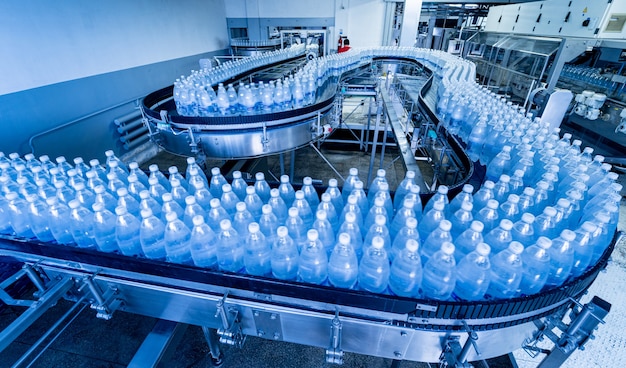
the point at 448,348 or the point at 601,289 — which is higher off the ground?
the point at 448,348

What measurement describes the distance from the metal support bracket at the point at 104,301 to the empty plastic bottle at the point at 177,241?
265 mm

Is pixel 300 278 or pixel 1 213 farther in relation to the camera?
pixel 1 213

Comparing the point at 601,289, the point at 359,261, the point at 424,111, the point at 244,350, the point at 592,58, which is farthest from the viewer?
the point at 592,58

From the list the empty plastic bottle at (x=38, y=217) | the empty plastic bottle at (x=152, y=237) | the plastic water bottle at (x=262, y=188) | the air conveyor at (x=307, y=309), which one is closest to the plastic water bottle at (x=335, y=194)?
the plastic water bottle at (x=262, y=188)

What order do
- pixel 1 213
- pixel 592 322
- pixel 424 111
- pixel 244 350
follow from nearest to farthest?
pixel 592 322 → pixel 1 213 → pixel 244 350 → pixel 424 111

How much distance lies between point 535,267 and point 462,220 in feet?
0.72

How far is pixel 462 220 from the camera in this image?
0.92 meters

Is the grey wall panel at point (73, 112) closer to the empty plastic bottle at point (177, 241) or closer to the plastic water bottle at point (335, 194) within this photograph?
the empty plastic bottle at point (177, 241)

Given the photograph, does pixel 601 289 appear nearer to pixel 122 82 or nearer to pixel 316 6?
pixel 122 82

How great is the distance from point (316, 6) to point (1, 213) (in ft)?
26.3

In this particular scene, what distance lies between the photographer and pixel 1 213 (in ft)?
3.47

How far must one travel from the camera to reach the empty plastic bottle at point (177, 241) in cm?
88

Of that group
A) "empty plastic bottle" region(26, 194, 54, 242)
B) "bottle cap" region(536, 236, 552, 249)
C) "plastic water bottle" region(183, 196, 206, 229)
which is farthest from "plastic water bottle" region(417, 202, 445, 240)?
"empty plastic bottle" region(26, 194, 54, 242)

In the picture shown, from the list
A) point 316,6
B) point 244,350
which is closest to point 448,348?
point 244,350
